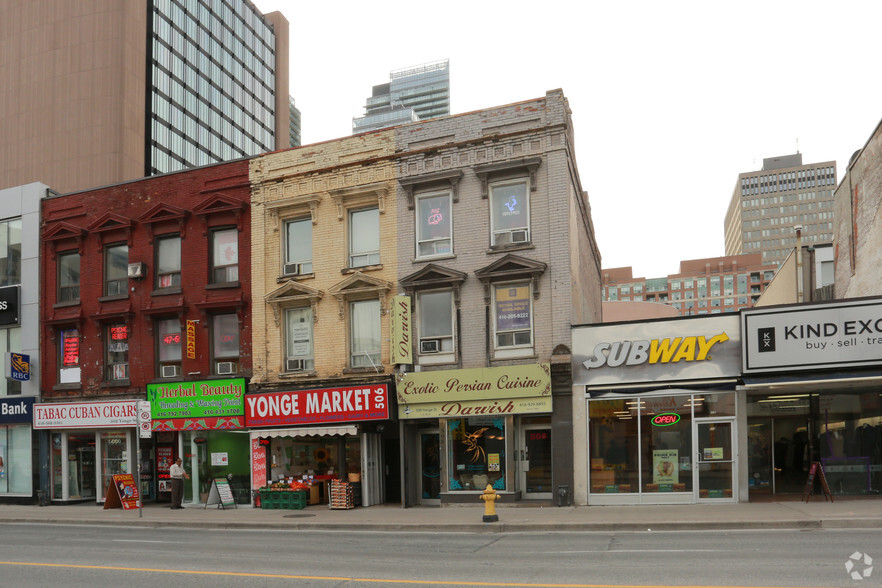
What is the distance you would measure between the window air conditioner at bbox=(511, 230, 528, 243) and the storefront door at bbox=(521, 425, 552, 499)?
5.08 metres

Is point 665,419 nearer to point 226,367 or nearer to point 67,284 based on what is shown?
point 226,367

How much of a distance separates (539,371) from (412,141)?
768cm

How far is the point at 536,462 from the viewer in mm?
21438

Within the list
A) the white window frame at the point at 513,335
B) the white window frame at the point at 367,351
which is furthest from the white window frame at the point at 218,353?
the white window frame at the point at 513,335

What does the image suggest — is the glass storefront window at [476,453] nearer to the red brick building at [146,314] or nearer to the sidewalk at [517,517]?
the sidewalk at [517,517]

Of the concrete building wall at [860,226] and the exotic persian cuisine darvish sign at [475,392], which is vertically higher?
the concrete building wall at [860,226]

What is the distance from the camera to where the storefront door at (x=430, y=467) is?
22.7 m

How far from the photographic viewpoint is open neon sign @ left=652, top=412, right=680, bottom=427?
20.0 m

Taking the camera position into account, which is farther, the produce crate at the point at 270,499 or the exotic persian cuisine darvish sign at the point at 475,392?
the produce crate at the point at 270,499

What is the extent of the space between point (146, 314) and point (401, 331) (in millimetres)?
9569

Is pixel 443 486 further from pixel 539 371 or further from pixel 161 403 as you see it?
pixel 161 403

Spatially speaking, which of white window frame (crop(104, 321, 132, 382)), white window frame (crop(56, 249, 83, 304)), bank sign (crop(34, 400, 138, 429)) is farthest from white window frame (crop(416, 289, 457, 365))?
white window frame (crop(56, 249, 83, 304))

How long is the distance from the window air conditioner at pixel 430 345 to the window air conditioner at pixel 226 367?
653cm

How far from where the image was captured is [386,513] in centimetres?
2044
